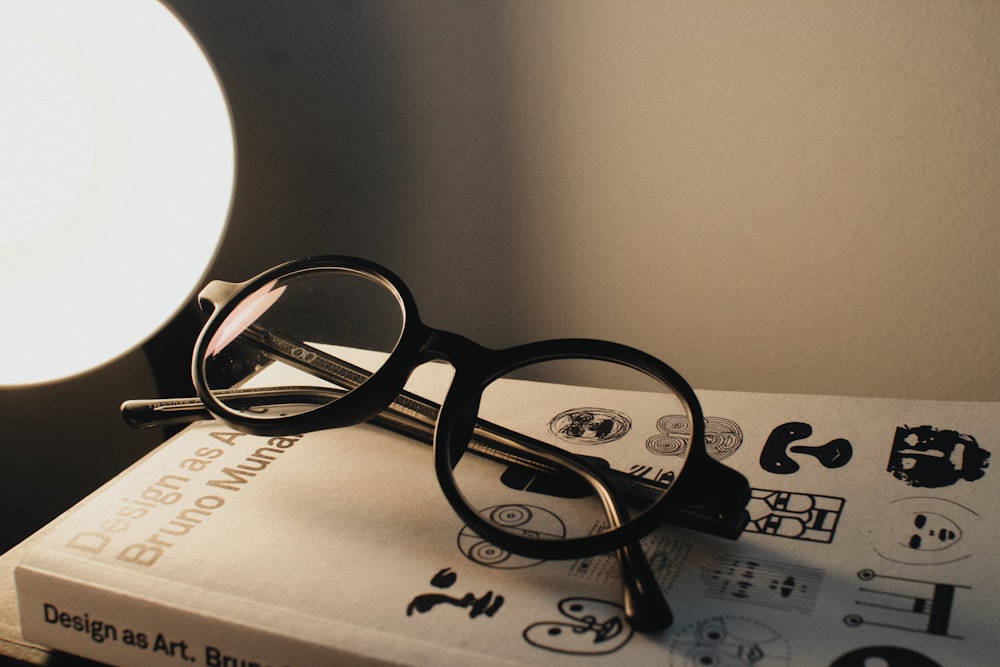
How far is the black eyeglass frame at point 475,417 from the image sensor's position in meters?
0.29

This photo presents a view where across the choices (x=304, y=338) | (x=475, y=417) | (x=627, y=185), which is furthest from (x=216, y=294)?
(x=627, y=185)

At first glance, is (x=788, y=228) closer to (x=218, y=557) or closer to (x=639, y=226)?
(x=639, y=226)

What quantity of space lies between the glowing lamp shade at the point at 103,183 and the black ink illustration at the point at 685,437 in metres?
0.22

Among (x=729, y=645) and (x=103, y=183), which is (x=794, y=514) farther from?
(x=103, y=183)

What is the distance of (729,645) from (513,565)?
0.27 ft

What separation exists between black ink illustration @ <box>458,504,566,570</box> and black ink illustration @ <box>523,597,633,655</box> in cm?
3

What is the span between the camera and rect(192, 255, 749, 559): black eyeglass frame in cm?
29

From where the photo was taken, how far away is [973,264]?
0.49 metres

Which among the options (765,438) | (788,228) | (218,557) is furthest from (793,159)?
(218,557)

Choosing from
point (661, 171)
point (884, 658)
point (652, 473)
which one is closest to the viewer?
point (884, 658)

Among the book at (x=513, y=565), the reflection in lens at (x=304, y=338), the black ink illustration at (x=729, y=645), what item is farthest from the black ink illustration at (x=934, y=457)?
the reflection in lens at (x=304, y=338)

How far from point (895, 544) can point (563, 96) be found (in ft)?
1.09

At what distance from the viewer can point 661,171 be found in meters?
0.54

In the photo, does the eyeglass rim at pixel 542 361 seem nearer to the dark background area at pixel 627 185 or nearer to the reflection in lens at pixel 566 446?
the reflection in lens at pixel 566 446
